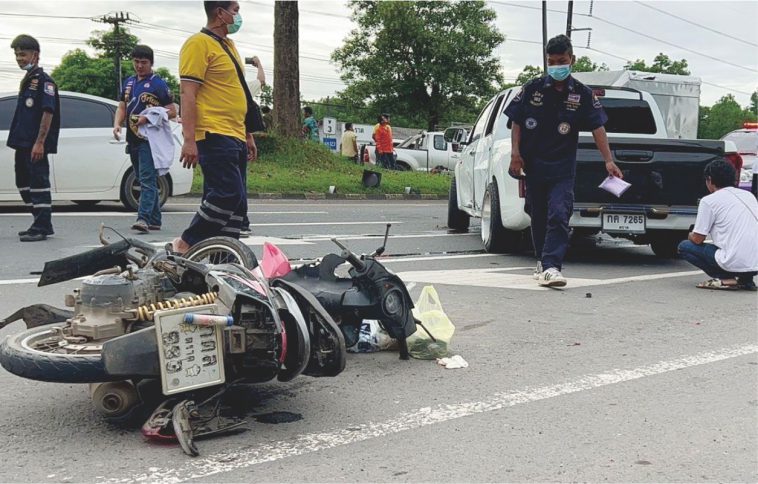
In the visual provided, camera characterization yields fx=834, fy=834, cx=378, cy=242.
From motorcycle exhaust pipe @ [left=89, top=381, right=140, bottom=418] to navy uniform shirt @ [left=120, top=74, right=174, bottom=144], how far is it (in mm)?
6134

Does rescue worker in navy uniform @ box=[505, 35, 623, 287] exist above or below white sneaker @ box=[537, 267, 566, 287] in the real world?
above

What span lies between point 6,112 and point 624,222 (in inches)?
304

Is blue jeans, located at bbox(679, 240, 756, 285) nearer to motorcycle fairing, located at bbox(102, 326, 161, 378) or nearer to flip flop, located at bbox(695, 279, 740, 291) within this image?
flip flop, located at bbox(695, 279, 740, 291)

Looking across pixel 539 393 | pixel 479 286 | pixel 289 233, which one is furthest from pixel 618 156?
pixel 539 393

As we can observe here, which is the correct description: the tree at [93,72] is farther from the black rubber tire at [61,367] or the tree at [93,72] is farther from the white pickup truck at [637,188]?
the black rubber tire at [61,367]

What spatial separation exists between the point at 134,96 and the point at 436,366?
601 cm

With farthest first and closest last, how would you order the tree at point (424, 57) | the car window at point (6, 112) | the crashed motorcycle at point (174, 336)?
the tree at point (424, 57) < the car window at point (6, 112) < the crashed motorcycle at point (174, 336)

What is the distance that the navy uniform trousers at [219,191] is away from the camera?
475 cm

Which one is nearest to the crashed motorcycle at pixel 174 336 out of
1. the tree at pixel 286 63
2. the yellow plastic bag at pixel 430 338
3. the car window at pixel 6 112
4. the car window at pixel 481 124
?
the yellow plastic bag at pixel 430 338

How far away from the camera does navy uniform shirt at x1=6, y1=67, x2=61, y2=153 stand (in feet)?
26.3

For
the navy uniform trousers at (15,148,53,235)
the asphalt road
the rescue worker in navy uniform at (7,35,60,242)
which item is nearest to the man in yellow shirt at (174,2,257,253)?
the asphalt road

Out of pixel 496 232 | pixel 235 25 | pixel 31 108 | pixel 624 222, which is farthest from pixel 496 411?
pixel 31 108

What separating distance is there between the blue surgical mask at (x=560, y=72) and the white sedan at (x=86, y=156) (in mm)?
5946

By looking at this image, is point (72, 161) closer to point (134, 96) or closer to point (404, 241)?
point (134, 96)
